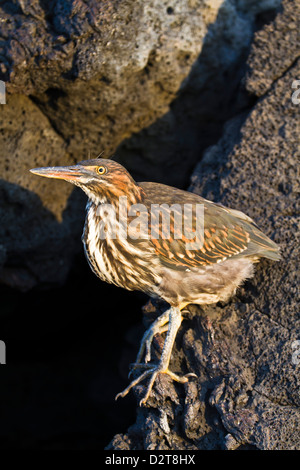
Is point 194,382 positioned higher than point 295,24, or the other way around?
point 295,24

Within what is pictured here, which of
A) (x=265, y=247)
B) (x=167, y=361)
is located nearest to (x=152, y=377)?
(x=167, y=361)

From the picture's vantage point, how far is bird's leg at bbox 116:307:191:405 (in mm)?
3216

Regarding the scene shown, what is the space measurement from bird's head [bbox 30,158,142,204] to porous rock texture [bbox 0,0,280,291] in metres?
1.12

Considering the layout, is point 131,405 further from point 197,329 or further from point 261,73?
point 261,73

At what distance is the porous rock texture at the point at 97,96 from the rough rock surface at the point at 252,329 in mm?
511

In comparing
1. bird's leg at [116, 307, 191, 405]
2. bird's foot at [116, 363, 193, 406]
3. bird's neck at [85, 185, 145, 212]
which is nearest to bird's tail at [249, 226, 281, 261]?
bird's leg at [116, 307, 191, 405]

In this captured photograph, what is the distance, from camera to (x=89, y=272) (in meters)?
5.37

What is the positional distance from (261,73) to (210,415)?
293 cm

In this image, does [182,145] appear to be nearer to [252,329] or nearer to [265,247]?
[265,247]

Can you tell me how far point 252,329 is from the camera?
3299mm

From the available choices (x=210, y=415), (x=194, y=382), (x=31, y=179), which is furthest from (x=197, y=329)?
(x=31, y=179)
